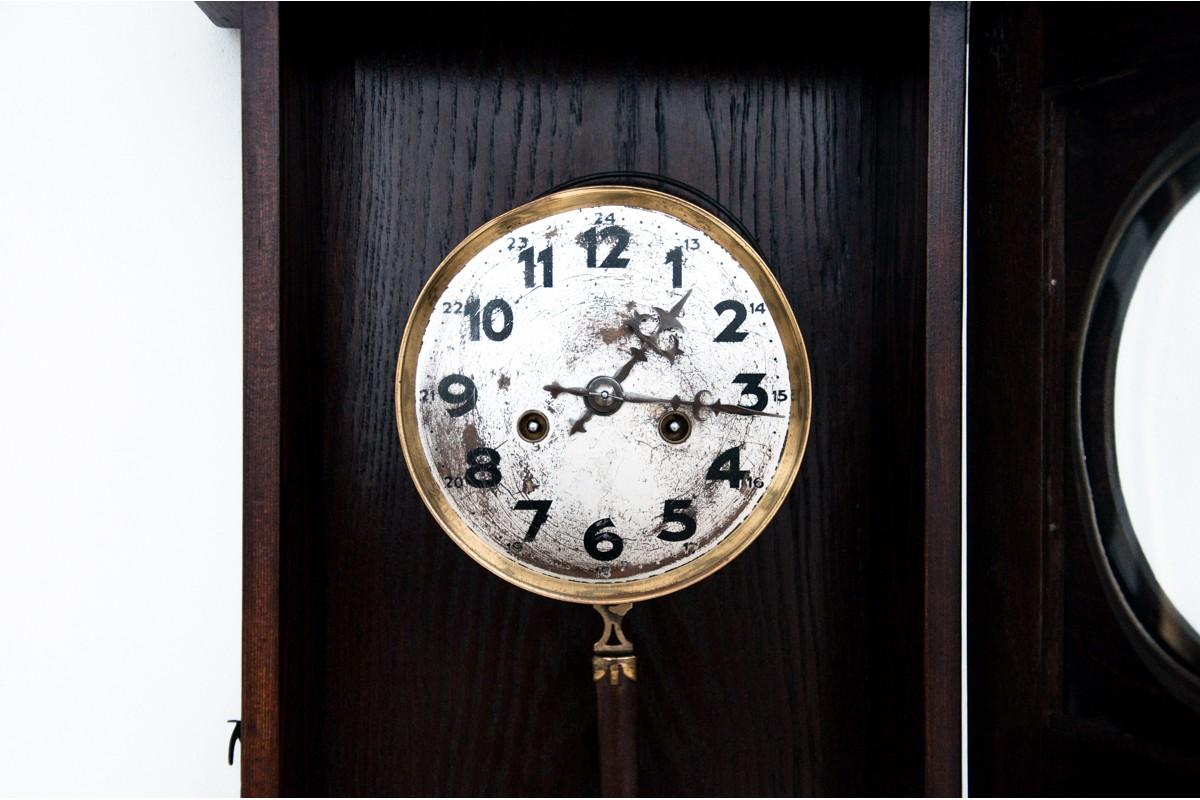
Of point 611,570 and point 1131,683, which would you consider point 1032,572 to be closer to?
point 1131,683

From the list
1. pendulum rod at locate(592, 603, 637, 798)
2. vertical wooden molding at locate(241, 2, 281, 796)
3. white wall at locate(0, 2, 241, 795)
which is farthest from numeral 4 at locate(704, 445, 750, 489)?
white wall at locate(0, 2, 241, 795)

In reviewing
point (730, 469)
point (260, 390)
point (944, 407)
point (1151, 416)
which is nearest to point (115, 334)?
point (260, 390)

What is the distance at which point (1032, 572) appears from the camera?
0.81 metres

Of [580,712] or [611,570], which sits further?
[580,712]

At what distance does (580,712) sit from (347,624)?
0.25m

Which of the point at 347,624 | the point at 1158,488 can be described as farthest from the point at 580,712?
the point at 1158,488

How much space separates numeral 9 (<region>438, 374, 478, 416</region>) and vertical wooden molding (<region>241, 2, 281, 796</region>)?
0.14 metres

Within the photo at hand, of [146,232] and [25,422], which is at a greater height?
[146,232]

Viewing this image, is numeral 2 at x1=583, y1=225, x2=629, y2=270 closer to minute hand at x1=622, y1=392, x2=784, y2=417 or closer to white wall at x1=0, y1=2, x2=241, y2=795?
minute hand at x1=622, y1=392, x2=784, y2=417

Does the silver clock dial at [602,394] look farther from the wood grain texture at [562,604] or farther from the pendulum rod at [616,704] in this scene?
the wood grain texture at [562,604]

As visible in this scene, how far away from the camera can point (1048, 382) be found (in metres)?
0.80

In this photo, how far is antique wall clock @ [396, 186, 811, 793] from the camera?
0.77 metres

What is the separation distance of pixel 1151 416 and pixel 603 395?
44 cm

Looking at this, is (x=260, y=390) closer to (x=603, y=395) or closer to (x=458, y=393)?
(x=458, y=393)
